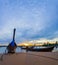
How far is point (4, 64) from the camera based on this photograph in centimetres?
407

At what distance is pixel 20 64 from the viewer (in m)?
4.05

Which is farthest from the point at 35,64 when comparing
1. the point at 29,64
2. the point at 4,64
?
the point at 4,64

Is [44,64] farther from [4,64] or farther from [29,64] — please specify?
[4,64]

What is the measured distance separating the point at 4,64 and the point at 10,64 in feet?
0.52

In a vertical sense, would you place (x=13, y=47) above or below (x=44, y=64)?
above

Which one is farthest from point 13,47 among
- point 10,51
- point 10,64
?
point 10,64

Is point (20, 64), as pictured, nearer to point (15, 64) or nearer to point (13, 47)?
point (15, 64)

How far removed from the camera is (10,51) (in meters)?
7.32

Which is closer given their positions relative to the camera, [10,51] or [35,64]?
[35,64]

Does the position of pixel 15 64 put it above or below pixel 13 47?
below

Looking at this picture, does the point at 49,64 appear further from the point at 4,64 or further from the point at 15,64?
the point at 4,64

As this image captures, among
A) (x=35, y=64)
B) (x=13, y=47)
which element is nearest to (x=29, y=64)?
(x=35, y=64)

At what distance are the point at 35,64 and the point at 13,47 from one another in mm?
3173

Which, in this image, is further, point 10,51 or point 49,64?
point 10,51
